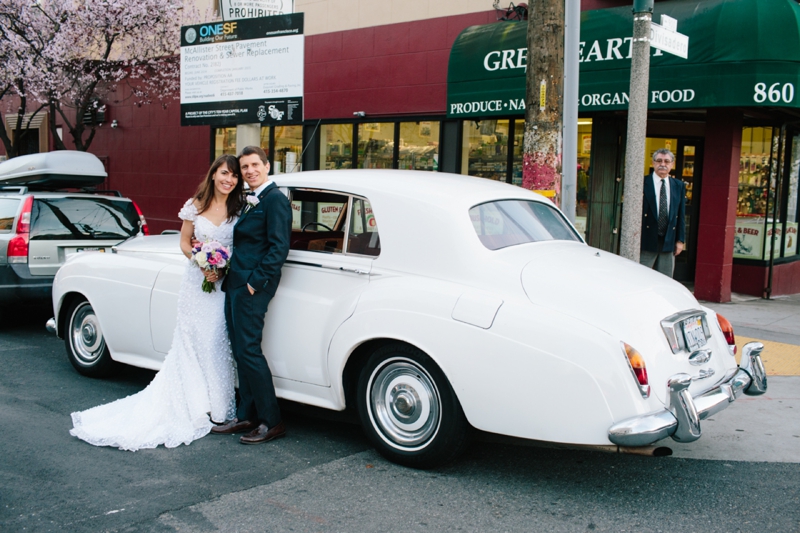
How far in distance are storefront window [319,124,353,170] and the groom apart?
10.2 m

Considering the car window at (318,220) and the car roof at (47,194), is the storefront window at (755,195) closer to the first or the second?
the car window at (318,220)

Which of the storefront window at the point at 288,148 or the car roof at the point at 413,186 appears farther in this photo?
the storefront window at the point at 288,148

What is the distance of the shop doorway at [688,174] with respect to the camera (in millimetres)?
12500

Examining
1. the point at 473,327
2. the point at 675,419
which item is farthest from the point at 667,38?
the point at 675,419

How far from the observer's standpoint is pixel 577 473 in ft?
15.1

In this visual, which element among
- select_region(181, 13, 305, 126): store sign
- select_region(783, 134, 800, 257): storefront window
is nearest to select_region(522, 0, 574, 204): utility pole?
select_region(181, 13, 305, 126): store sign

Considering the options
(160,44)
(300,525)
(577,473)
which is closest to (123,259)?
(300,525)

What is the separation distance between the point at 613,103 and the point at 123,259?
22.2 ft

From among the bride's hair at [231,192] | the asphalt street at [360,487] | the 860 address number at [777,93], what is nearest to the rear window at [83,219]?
the asphalt street at [360,487]

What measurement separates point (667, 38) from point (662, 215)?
1.75 metres

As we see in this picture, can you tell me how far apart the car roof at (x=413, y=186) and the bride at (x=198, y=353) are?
16.7 inches

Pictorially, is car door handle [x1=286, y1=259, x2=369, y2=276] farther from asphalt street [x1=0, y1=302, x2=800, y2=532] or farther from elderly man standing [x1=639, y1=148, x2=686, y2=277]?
elderly man standing [x1=639, y1=148, x2=686, y2=277]

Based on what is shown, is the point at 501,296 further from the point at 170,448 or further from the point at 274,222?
the point at 170,448

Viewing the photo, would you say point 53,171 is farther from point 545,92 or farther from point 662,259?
point 662,259
